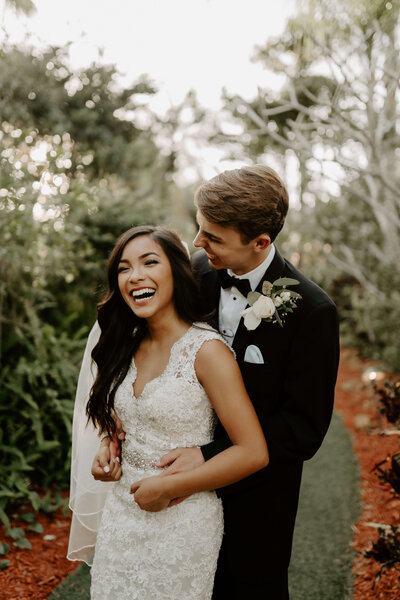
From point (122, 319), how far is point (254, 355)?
2.14 feet

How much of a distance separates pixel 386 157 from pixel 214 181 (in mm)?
5803

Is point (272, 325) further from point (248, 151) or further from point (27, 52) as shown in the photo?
point (248, 151)

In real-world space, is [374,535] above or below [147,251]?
below

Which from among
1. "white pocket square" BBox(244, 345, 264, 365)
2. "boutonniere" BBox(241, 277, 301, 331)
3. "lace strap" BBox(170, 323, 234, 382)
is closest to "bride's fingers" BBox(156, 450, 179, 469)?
"lace strap" BBox(170, 323, 234, 382)

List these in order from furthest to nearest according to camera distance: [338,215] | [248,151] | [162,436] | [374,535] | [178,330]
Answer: [248,151], [338,215], [374,535], [178,330], [162,436]

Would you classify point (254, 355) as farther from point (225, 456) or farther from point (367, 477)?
point (367, 477)

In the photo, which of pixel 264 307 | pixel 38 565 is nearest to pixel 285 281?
pixel 264 307

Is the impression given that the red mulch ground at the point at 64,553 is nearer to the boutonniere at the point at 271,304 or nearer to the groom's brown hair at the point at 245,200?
the boutonniere at the point at 271,304

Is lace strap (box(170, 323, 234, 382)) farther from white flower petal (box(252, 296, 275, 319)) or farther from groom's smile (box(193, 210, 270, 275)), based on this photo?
groom's smile (box(193, 210, 270, 275))

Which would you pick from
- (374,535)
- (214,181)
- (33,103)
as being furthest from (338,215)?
(214,181)

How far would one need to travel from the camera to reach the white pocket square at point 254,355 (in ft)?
7.03

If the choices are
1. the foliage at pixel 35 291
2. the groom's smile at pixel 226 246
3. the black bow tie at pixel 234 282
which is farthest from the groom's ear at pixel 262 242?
the foliage at pixel 35 291

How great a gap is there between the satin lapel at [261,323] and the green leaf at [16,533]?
2.45 m

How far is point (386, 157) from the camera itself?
7.27 meters
